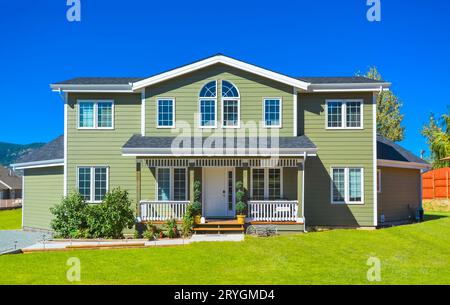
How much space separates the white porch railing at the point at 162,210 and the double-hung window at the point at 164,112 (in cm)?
357

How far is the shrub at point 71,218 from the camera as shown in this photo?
56.4 ft

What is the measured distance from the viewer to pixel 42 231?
70.3 ft

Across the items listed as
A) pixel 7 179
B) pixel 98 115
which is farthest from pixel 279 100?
pixel 7 179

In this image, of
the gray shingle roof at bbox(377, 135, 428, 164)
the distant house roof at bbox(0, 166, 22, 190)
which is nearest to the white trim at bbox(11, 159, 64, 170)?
the gray shingle roof at bbox(377, 135, 428, 164)

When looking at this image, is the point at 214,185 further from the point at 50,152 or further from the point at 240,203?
the point at 50,152

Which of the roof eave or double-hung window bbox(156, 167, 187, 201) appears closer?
the roof eave

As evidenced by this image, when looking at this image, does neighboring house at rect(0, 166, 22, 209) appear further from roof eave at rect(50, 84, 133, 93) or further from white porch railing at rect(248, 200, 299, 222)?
white porch railing at rect(248, 200, 299, 222)

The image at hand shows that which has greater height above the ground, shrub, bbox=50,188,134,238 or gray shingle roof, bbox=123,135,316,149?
gray shingle roof, bbox=123,135,316,149

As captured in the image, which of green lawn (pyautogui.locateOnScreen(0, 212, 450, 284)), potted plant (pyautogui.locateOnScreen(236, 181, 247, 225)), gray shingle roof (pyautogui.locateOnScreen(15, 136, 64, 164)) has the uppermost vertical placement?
gray shingle roof (pyautogui.locateOnScreen(15, 136, 64, 164))

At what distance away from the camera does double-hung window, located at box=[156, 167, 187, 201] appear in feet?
64.6

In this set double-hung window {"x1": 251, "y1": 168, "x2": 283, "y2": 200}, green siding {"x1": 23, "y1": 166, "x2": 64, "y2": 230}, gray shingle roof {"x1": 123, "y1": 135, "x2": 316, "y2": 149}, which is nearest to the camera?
gray shingle roof {"x1": 123, "y1": 135, "x2": 316, "y2": 149}

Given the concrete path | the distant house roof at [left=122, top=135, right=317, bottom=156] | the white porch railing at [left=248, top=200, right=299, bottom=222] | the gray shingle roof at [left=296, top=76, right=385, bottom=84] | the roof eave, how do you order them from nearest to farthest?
the concrete path → the distant house roof at [left=122, top=135, right=317, bottom=156] → the white porch railing at [left=248, top=200, right=299, bottom=222] → the roof eave → the gray shingle roof at [left=296, top=76, right=385, bottom=84]

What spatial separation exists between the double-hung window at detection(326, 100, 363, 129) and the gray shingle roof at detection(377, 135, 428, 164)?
8.43 ft
